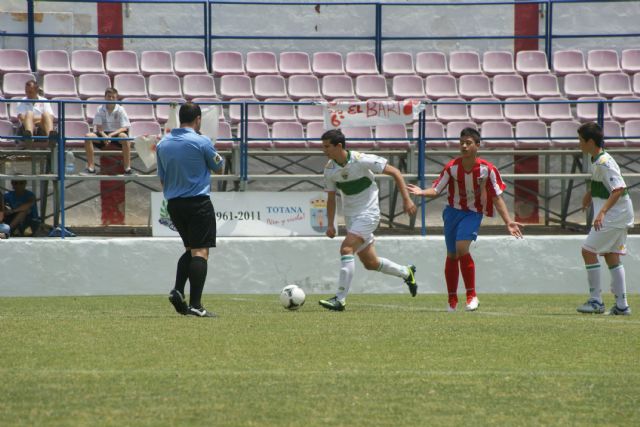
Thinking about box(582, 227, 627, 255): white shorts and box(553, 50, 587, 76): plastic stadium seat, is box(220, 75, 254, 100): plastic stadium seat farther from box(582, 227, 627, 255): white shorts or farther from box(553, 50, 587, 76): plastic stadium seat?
box(582, 227, 627, 255): white shorts

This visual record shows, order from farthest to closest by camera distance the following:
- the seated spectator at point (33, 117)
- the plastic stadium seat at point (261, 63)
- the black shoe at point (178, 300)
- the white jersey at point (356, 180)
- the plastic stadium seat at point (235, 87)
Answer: the plastic stadium seat at point (261, 63) < the plastic stadium seat at point (235, 87) < the seated spectator at point (33, 117) < the white jersey at point (356, 180) < the black shoe at point (178, 300)

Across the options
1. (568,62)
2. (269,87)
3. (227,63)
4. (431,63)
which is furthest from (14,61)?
(568,62)

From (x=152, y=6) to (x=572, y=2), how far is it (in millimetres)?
8045

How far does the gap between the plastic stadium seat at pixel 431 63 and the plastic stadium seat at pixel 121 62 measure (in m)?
5.12

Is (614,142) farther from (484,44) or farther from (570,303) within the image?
(570,303)

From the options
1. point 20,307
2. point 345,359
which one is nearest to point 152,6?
point 20,307

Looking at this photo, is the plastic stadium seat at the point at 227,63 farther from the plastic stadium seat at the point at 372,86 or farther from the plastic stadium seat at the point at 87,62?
the plastic stadium seat at the point at 372,86

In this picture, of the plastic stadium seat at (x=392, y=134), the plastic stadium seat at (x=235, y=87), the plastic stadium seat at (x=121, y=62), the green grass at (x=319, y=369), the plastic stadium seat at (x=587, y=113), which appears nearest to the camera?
the green grass at (x=319, y=369)

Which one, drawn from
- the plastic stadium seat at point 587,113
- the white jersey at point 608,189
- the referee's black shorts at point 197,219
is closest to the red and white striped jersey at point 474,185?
the white jersey at point 608,189

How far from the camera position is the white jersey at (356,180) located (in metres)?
12.0

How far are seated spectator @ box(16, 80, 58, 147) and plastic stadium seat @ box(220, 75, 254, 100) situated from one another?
12.2ft

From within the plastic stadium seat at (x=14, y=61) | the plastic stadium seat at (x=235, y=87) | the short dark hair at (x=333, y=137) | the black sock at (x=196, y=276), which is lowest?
the black sock at (x=196, y=276)

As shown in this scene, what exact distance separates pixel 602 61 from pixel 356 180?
36.4ft

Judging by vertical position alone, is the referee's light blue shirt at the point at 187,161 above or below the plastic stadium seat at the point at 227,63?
below
